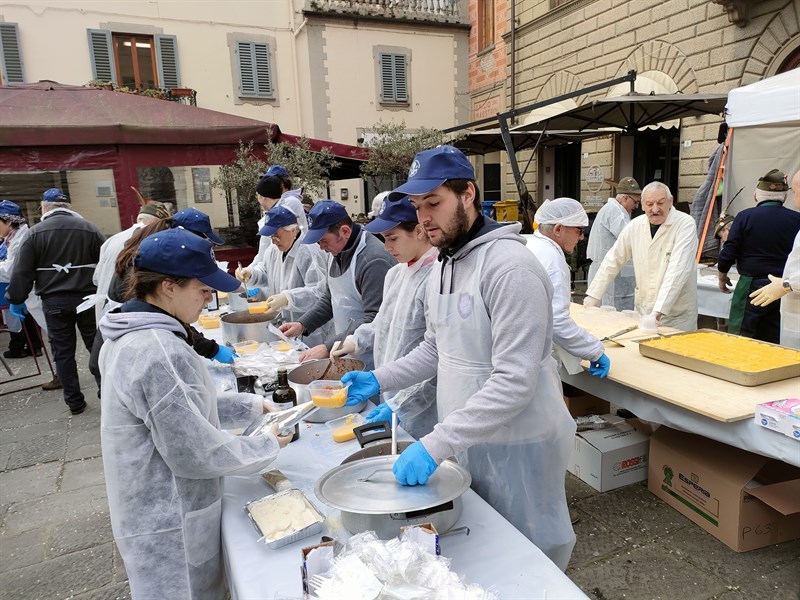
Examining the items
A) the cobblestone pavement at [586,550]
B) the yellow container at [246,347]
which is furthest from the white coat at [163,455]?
the yellow container at [246,347]

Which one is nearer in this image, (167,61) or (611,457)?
(611,457)

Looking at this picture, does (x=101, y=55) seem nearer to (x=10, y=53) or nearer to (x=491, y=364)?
(x=10, y=53)

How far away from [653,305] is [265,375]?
3325 mm

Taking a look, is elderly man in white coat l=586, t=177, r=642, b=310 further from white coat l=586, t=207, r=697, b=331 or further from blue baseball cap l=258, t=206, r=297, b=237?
blue baseball cap l=258, t=206, r=297, b=237

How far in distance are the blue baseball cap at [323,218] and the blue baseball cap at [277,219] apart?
34.6 inches

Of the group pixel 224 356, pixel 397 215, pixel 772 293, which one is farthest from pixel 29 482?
pixel 772 293

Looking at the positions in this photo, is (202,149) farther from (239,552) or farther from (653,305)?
(239,552)

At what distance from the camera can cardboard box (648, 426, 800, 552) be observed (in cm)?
275

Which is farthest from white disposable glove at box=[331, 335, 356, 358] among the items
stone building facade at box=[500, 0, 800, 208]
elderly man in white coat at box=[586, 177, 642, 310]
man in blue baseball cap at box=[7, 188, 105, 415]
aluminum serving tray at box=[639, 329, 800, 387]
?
stone building facade at box=[500, 0, 800, 208]

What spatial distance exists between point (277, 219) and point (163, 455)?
256cm

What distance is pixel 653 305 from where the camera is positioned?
4.45 meters

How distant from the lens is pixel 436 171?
162 cm

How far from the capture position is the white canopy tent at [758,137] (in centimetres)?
545

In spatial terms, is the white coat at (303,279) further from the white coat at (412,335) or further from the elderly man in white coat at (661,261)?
the elderly man in white coat at (661,261)
